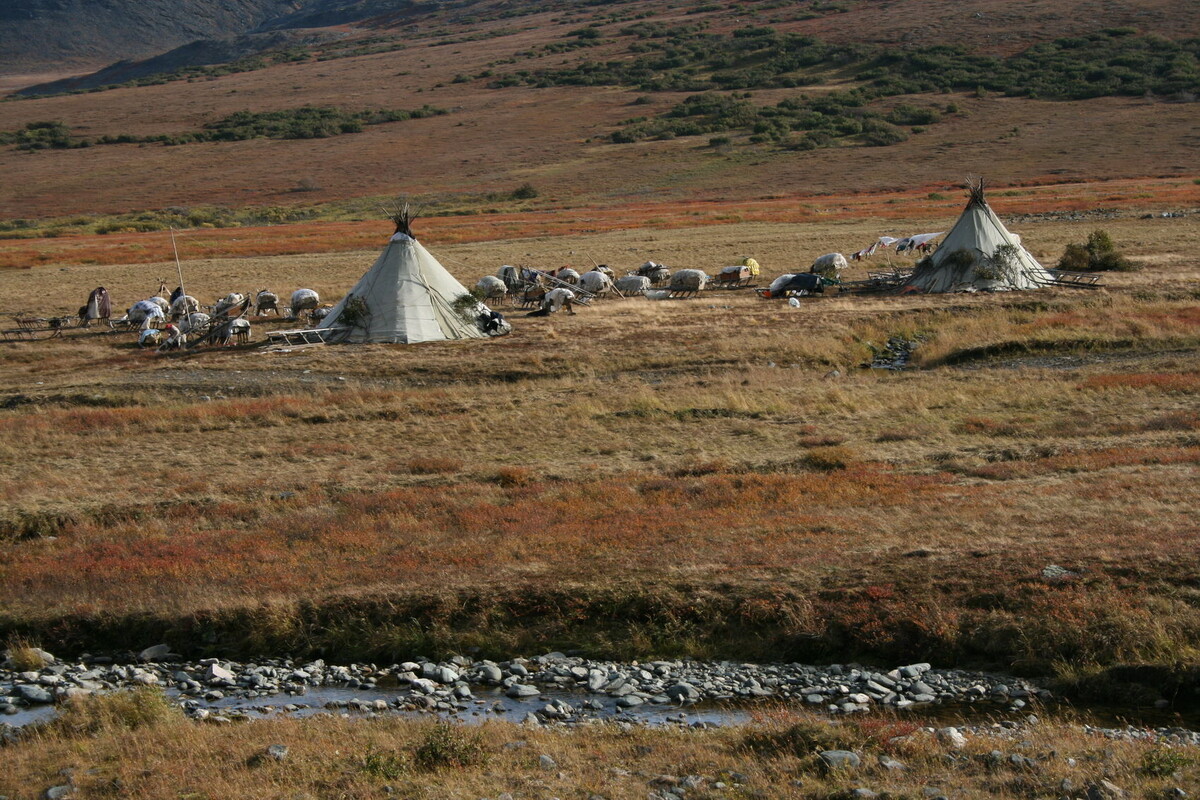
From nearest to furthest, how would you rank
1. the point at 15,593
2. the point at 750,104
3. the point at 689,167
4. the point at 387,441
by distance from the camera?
1. the point at 15,593
2. the point at 387,441
3. the point at 689,167
4. the point at 750,104

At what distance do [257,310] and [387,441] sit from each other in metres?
18.3

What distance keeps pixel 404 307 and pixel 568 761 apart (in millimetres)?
24056

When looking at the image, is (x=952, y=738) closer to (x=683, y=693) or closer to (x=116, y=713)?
(x=683, y=693)

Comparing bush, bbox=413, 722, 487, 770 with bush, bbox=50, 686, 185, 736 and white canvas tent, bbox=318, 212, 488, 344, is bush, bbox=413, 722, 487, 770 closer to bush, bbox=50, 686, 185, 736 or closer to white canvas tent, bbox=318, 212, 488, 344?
bush, bbox=50, 686, 185, 736

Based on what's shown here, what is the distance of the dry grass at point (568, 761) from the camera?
27.5 feet

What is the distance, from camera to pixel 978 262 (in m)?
36.4

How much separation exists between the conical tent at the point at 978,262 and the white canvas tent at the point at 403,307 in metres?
15.0

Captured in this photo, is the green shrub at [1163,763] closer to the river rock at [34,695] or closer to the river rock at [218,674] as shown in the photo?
the river rock at [218,674]

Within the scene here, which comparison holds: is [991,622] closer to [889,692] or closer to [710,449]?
[889,692]

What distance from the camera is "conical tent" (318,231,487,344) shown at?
31.7m

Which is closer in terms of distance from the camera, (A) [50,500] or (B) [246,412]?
(A) [50,500]

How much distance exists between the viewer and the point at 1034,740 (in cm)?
915

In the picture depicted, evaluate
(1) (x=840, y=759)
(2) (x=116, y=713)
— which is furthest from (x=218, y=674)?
(1) (x=840, y=759)

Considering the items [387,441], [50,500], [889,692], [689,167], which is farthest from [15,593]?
[689,167]
